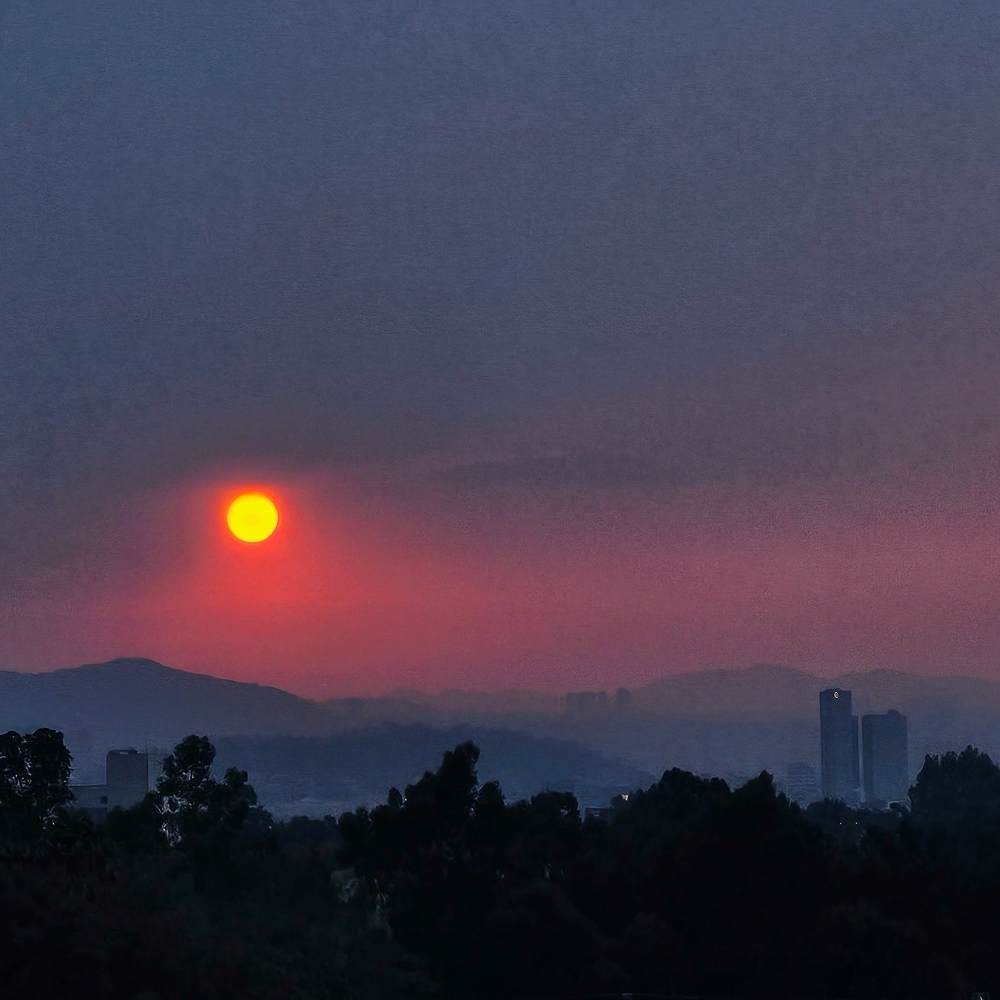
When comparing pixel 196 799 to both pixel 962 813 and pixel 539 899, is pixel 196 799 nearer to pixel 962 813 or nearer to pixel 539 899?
pixel 539 899

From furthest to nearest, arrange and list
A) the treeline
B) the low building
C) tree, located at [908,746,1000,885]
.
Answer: the low building → tree, located at [908,746,1000,885] → the treeline

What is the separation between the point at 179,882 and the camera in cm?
3700

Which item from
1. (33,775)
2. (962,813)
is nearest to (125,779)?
(962,813)

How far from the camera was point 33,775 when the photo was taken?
50.1 metres

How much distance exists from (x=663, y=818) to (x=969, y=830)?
1389 centimetres

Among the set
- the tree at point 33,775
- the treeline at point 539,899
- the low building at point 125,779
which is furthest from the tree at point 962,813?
the low building at point 125,779

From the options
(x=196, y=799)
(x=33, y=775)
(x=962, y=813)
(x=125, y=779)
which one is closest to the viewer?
(x=33, y=775)

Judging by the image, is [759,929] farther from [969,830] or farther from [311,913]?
[969,830]

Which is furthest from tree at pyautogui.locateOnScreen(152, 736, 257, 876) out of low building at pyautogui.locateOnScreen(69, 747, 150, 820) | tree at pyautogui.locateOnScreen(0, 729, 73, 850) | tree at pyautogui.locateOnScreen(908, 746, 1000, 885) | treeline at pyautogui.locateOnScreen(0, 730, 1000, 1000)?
low building at pyautogui.locateOnScreen(69, 747, 150, 820)

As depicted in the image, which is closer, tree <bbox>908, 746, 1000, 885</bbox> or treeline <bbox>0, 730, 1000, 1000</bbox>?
treeline <bbox>0, 730, 1000, 1000</bbox>

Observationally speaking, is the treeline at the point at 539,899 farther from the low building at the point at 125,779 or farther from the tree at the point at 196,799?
the low building at the point at 125,779

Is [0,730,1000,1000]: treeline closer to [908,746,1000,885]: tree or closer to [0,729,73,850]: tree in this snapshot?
[0,729,73,850]: tree

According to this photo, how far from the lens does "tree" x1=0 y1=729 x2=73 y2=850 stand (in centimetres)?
4909

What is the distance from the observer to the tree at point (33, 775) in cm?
4909
